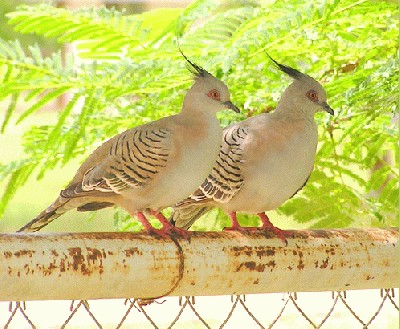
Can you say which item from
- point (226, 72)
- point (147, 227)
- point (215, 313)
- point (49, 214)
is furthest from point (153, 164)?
point (215, 313)

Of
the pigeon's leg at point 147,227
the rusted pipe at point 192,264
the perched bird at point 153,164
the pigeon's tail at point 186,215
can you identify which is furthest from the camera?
the pigeon's tail at point 186,215

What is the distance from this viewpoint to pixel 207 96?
166cm

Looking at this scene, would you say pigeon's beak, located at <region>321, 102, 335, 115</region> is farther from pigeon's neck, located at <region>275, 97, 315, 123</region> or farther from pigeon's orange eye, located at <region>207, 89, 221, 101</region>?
pigeon's orange eye, located at <region>207, 89, 221, 101</region>

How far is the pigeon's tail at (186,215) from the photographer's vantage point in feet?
6.10

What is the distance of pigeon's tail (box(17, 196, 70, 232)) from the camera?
5.27 feet

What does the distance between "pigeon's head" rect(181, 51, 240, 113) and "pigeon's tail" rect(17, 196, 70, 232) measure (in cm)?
30

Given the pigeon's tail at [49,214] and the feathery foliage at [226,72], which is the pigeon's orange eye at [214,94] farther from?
the pigeon's tail at [49,214]

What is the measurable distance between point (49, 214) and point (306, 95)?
23.5 inches

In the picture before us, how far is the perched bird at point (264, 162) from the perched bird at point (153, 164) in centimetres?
13

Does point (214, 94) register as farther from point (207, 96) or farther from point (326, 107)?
point (326, 107)

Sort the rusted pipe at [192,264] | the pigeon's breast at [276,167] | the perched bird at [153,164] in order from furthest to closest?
the pigeon's breast at [276,167], the perched bird at [153,164], the rusted pipe at [192,264]

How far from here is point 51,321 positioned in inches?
68.6

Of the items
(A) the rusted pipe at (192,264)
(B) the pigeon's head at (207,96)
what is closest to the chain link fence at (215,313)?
(A) the rusted pipe at (192,264)

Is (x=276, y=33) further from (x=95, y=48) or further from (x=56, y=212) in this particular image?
(x=56, y=212)
